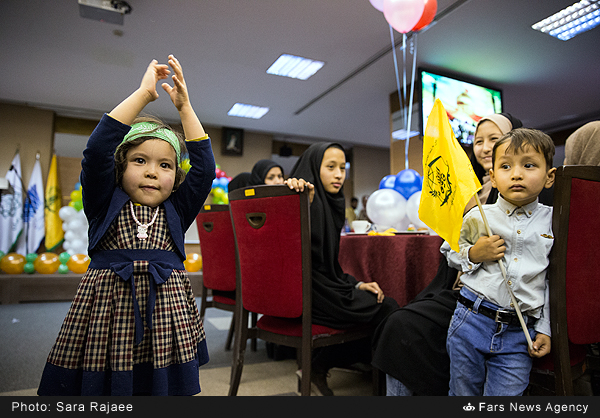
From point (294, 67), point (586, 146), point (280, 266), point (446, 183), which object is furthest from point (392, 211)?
point (294, 67)

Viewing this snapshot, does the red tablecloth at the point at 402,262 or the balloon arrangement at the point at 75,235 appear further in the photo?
the balloon arrangement at the point at 75,235

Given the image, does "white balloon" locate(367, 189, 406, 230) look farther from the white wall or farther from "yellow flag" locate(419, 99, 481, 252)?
the white wall

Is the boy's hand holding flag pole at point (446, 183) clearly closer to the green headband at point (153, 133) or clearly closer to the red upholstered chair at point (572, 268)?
the red upholstered chair at point (572, 268)

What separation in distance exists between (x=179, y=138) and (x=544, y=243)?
0.98 metres

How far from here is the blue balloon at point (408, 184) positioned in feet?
8.54

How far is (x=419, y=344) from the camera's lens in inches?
42.8

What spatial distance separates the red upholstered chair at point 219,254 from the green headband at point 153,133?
3.68 ft

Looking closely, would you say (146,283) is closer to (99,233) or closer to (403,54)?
(99,233)

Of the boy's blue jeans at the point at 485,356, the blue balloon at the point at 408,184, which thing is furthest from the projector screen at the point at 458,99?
the boy's blue jeans at the point at 485,356

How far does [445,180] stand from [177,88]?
0.70 metres

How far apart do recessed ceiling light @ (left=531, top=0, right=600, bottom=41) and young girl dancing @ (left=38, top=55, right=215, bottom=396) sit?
3774mm

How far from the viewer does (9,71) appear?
1.12 meters

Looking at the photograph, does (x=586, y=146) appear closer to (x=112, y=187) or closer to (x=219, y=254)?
→ (x=112, y=187)

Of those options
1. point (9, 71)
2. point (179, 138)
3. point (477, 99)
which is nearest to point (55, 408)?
point (179, 138)
